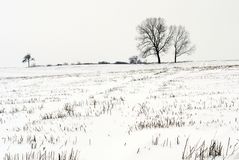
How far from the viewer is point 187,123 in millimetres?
7078

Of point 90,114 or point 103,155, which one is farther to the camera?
point 90,114

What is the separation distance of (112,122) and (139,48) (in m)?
68.2

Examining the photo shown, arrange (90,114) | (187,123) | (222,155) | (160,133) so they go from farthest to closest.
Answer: (90,114) < (187,123) < (160,133) < (222,155)

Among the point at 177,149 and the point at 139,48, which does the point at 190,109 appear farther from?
the point at 139,48

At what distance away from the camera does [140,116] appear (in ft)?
28.0

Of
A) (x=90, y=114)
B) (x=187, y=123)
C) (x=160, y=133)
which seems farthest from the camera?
(x=90, y=114)

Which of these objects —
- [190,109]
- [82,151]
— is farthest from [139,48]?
[82,151]

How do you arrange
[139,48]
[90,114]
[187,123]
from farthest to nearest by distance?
1. [139,48]
2. [90,114]
3. [187,123]

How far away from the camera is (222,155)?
4410 mm

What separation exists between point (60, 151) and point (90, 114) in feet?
14.5

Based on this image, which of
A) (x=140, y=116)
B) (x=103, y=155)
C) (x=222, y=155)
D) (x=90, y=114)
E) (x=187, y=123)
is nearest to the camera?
(x=222, y=155)

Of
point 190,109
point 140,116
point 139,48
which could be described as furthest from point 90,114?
point 139,48

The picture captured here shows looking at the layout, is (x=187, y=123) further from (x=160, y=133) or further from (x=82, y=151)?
(x=82, y=151)

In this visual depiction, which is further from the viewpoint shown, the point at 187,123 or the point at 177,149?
the point at 187,123
